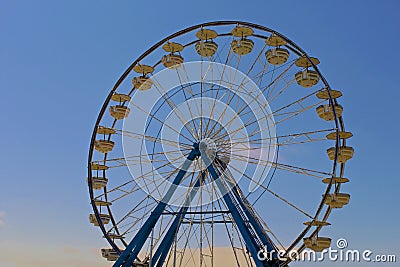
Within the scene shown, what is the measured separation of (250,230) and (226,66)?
488cm

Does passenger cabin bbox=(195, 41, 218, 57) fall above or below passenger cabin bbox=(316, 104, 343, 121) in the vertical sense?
above

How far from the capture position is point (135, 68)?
1905 cm

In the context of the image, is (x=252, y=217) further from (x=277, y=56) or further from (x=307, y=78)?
(x=277, y=56)

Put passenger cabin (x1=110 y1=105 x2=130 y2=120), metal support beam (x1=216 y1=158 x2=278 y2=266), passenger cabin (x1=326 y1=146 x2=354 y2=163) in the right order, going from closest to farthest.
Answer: metal support beam (x1=216 y1=158 x2=278 y2=266) → passenger cabin (x1=326 y1=146 x2=354 y2=163) → passenger cabin (x1=110 y1=105 x2=130 y2=120)

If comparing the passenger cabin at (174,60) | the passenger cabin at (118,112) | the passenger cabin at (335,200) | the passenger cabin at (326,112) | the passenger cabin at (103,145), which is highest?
the passenger cabin at (174,60)

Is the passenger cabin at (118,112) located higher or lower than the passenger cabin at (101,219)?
higher

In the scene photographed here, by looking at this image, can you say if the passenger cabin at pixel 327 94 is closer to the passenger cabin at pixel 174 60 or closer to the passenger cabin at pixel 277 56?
the passenger cabin at pixel 277 56

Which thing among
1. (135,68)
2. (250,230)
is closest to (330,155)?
(250,230)

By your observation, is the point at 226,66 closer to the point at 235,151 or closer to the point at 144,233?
the point at 235,151

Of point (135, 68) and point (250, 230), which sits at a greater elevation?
point (135, 68)

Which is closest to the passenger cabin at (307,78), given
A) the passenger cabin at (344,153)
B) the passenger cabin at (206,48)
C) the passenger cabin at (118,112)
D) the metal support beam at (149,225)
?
the passenger cabin at (344,153)

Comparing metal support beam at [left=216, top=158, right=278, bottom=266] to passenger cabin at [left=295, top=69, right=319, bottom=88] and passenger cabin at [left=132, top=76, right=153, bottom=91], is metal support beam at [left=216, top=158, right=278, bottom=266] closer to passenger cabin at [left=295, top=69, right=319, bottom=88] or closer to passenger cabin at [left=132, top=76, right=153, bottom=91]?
passenger cabin at [left=295, top=69, right=319, bottom=88]

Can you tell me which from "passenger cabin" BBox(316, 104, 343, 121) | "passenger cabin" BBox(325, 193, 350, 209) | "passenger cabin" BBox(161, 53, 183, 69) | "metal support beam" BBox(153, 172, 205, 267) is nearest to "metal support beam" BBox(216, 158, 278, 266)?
"metal support beam" BBox(153, 172, 205, 267)

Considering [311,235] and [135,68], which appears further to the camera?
[135,68]
